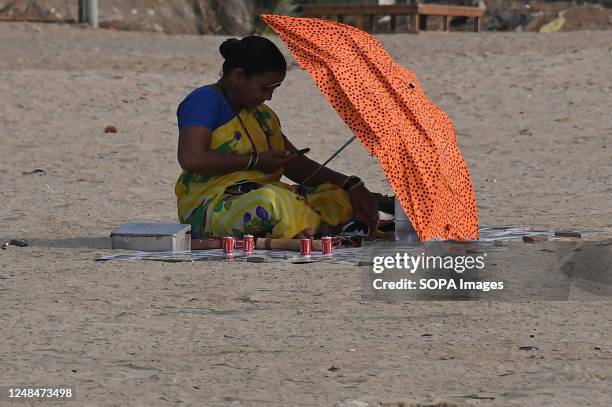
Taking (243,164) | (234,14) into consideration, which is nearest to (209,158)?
(243,164)

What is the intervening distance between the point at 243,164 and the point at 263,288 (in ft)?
3.16

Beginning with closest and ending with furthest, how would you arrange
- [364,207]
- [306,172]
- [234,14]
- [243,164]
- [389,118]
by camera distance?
[389,118]
[243,164]
[364,207]
[306,172]
[234,14]

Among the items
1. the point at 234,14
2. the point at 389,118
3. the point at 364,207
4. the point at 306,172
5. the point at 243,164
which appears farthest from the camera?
the point at 234,14

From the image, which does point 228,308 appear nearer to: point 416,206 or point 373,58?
point 416,206

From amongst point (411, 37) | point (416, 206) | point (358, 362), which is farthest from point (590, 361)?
point (411, 37)

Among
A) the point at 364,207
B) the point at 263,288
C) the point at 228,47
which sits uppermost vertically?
the point at 228,47

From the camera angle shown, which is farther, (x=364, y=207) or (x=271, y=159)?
(x=364, y=207)

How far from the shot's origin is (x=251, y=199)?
248 inches

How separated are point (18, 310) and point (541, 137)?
6.66 metres

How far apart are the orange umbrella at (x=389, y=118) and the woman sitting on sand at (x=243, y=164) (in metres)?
0.21

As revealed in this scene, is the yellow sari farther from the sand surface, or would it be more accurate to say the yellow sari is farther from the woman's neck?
the sand surface

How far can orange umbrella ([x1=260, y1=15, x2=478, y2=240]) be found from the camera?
6.11m

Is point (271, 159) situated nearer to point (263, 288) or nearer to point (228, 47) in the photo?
point (228, 47)

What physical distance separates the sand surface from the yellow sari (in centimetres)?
37
